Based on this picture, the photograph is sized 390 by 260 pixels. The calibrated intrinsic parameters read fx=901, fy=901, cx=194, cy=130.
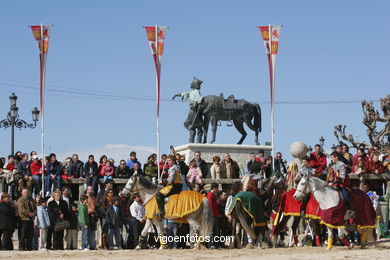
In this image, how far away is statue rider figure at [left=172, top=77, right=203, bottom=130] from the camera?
33.7 m

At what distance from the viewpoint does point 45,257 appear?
2194 cm

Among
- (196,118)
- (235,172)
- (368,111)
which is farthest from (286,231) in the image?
(368,111)

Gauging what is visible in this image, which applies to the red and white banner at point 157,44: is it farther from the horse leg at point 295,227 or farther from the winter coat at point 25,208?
the horse leg at point 295,227

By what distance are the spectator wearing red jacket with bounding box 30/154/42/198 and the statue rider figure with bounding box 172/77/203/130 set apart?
748 cm

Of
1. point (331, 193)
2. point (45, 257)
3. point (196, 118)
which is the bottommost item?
point (45, 257)

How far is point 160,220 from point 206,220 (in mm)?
1307

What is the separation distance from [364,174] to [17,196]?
35.1ft

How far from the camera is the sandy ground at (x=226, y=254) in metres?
20.5

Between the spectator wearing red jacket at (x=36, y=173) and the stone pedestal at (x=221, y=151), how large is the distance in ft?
23.0

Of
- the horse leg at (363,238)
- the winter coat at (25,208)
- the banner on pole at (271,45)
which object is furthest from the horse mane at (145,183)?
the banner on pole at (271,45)

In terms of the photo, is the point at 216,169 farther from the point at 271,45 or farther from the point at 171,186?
the point at 171,186

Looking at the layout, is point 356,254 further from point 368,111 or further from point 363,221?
point 368,111

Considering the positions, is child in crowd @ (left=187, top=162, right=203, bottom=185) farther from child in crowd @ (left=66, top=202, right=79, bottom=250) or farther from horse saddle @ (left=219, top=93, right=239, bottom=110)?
horse saddle @ (left=219, top=93, right=239, bottom=110)

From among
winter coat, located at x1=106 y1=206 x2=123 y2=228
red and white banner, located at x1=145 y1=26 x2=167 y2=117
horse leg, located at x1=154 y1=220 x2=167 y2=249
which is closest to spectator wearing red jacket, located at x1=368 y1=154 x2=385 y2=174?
red and white banner, located at x1=145 y1=26 x2=167 y2=117
